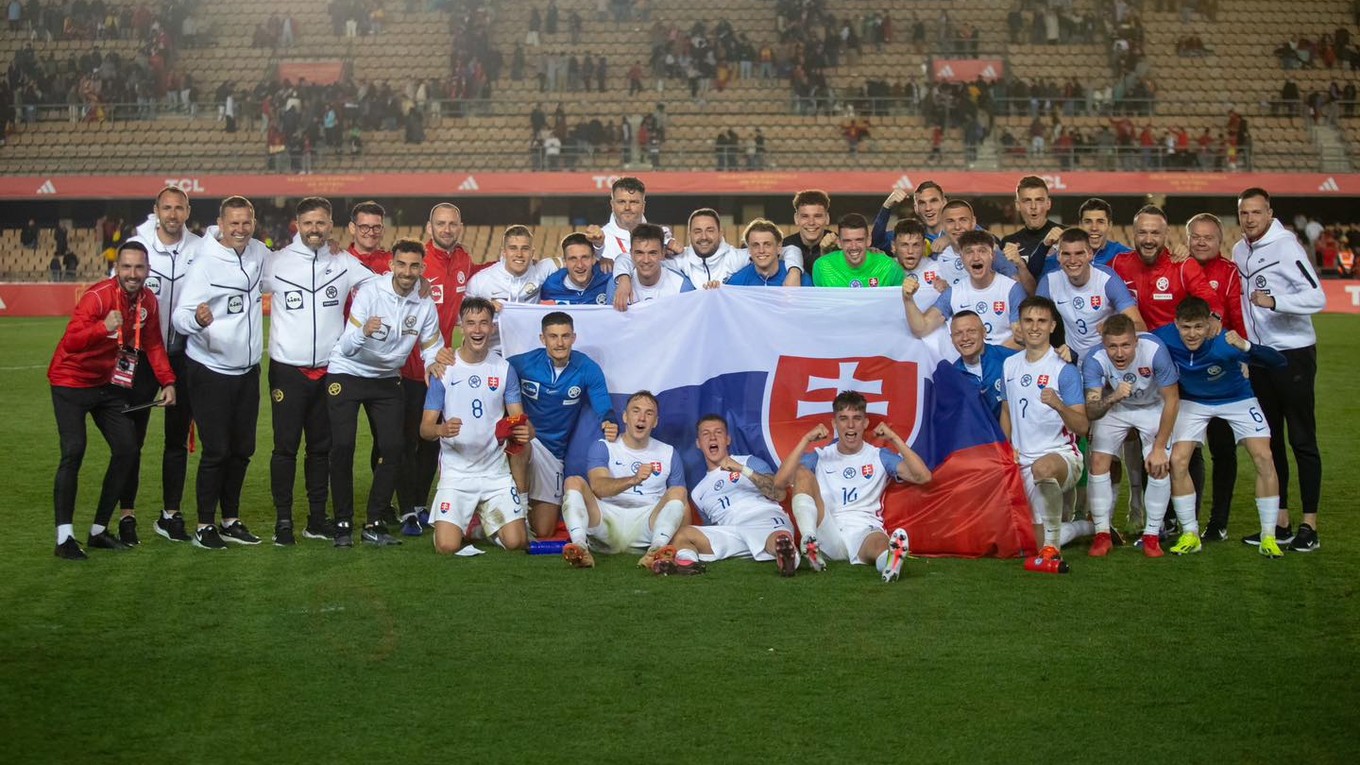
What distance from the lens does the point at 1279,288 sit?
28.0 feet

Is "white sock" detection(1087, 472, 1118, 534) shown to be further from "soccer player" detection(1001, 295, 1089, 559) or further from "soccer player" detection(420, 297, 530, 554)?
"soccer player" detection(420, 297, 530, 554)

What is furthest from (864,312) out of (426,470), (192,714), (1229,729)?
(192,714)

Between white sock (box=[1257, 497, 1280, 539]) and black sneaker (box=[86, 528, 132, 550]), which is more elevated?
white sock (box=[1257, 497, 1280, 539])

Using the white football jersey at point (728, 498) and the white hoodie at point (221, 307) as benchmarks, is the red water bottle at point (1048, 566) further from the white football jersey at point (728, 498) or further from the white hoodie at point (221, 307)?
the white hoodie at point (221, 307)

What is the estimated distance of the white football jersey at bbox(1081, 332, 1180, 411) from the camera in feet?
26.7

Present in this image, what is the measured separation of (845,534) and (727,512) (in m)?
0.75

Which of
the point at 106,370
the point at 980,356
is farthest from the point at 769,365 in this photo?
the point at 106,370

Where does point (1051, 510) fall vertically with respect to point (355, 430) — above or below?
below

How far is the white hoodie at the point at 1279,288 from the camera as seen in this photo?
27.7ft

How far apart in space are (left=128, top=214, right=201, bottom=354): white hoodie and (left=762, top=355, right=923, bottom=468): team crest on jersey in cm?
373

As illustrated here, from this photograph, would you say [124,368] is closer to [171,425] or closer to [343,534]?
[171,425]

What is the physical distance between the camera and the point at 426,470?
9359 mm

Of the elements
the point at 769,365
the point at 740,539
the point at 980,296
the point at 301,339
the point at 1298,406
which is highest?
the point at 980,296

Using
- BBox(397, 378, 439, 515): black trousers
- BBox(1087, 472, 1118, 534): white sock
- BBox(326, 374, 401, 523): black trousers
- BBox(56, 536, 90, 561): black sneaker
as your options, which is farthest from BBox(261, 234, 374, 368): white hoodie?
BBox(1087, 472, 1118, 534): white sock
